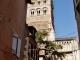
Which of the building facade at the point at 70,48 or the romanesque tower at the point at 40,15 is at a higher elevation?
the romanesque tower at the point at 40,15

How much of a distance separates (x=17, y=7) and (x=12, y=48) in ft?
11.1

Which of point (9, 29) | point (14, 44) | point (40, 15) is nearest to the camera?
point (9, 29)

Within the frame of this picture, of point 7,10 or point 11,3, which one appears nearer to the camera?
point 7,10

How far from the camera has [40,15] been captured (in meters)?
53.2

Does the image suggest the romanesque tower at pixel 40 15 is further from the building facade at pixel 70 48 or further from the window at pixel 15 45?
the window at pixel 15 45

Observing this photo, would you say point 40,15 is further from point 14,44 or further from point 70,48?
point 14,44

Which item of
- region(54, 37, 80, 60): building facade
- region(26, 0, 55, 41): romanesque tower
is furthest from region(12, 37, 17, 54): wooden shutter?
region(26, 0, 55, 41): romanesque tower

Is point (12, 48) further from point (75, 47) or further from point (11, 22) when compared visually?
point (75, 47)

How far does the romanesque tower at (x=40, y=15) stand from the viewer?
4901cm

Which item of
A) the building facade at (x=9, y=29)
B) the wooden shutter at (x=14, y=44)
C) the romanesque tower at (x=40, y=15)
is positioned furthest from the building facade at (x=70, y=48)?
the wooden shutter at (x=14, y=44)

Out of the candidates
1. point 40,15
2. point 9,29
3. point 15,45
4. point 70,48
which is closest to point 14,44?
point 15,45

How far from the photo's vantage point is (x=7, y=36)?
977cm

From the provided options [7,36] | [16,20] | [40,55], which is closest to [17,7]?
[16,20]

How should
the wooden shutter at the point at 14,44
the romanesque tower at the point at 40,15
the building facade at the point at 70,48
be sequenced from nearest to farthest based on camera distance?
the wooden shutter at the point at 14,44
the building facade at the point at 70,48
the romanesque tower at the point at 40,15
